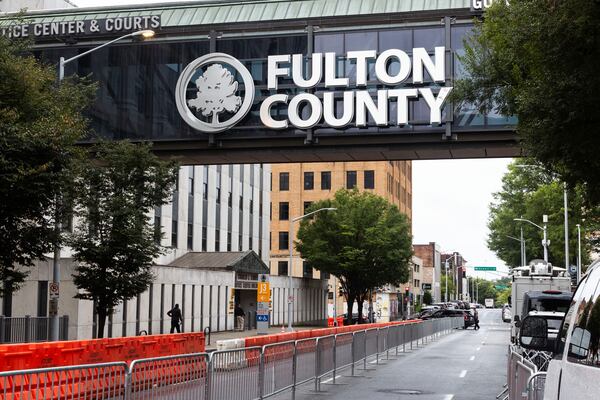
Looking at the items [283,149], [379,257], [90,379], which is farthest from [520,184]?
[90,379]

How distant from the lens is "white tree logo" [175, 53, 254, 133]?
1147 inches

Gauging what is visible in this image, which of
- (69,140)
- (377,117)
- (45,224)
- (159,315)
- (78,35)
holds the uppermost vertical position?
(78,35)

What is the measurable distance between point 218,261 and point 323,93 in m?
29.0

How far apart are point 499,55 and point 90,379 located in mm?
10747

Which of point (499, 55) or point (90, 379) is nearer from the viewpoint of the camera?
point (90, 379)

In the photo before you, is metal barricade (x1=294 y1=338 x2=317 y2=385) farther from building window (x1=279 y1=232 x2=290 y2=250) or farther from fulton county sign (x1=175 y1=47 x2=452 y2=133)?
building window (x1=279 y1=232 x2=290 y2=250)

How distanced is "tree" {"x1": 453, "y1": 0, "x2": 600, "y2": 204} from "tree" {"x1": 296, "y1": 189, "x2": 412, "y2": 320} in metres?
50.2

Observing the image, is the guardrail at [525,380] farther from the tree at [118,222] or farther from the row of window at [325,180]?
the row of window at [325,180]

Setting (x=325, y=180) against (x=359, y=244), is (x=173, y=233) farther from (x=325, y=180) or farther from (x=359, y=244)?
(x=325, y=180)

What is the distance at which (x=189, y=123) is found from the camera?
29312mm

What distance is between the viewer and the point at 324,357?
18.9 m

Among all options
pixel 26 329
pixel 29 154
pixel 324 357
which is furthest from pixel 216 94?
pixel 324 357

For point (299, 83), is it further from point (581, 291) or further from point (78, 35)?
point (581, 291)

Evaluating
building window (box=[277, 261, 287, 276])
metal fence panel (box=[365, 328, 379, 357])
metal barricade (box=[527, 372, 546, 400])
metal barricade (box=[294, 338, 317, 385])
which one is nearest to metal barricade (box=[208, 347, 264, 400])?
metal barricade (box=[294, 338, 317, 385])
